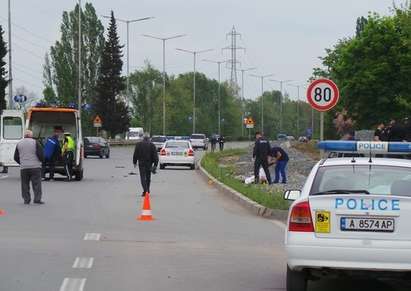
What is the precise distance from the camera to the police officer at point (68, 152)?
93.5ft

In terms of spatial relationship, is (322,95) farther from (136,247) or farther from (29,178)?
(29,178)

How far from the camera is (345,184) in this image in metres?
8.23

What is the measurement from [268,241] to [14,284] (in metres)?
5.41

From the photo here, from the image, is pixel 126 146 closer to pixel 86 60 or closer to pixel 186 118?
pixel 86 60

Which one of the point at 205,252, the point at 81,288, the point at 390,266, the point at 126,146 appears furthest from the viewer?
the point at 126,146

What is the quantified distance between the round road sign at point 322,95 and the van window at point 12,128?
1686 centimetres

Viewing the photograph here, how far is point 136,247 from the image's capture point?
40.0 feet

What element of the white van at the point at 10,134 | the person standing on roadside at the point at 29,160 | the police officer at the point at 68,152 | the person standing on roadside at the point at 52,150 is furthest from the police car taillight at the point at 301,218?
the white van at the point at 10,134

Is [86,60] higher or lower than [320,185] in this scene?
higher

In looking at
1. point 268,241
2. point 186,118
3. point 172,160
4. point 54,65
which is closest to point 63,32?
point 54,65

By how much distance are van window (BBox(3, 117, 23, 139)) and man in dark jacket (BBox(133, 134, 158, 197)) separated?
1039 centimetres

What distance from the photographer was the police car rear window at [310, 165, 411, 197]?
8.11m

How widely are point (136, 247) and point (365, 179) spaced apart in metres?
4.82

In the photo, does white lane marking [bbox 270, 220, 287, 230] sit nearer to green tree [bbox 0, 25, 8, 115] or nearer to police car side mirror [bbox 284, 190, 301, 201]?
police car side mirror [bbox 284, 190, 301, 201]
